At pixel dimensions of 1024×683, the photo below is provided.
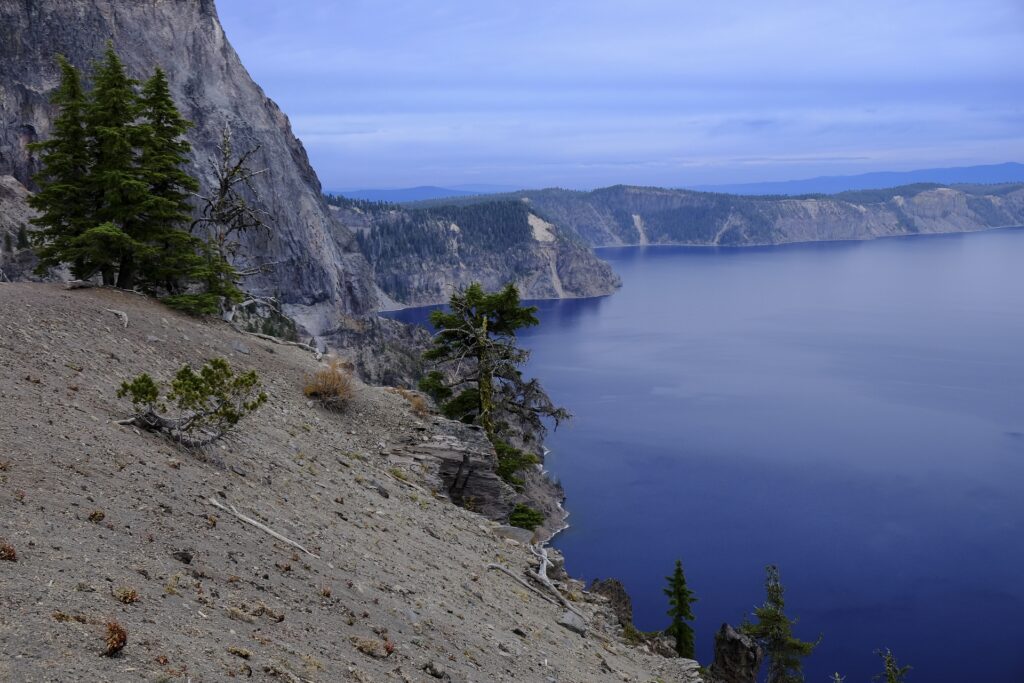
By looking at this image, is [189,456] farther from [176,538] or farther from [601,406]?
[601,406]

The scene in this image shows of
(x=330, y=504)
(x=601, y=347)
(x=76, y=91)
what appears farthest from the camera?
(x=601, y=347)

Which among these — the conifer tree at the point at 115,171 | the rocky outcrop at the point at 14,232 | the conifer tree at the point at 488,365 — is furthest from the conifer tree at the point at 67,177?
the rocky outcrop at the point at 14,232

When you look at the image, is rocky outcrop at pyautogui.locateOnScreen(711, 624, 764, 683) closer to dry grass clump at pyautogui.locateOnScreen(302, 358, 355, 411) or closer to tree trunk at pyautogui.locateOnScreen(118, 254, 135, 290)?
dry grass clump at pyautogui.locateOnScreen(302, 358, 355, 411)

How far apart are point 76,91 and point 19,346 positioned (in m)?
13.2

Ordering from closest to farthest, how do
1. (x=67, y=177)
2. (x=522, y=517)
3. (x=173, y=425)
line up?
(x=173, y=425) → (x=67, y=177) → (x=522, y=517)

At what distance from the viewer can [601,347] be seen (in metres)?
160

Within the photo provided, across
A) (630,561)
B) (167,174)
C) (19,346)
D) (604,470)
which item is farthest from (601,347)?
(19,346)

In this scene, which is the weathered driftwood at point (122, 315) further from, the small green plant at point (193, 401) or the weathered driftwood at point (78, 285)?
the small green plant at point (193, 401)

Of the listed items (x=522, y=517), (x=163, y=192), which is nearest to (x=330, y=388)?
(x=522, y=517)

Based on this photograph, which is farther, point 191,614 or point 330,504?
point 330,504

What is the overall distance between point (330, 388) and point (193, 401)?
10.0m

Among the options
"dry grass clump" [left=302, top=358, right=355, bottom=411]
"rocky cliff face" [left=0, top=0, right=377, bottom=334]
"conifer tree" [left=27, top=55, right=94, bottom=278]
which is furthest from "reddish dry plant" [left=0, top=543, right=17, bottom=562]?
"rocky cliff face" [left=0, top=0, right=377, bottom=334]

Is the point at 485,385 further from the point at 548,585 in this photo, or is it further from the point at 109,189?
the point at 109,189

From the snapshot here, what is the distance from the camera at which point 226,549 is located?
40.4 feet
